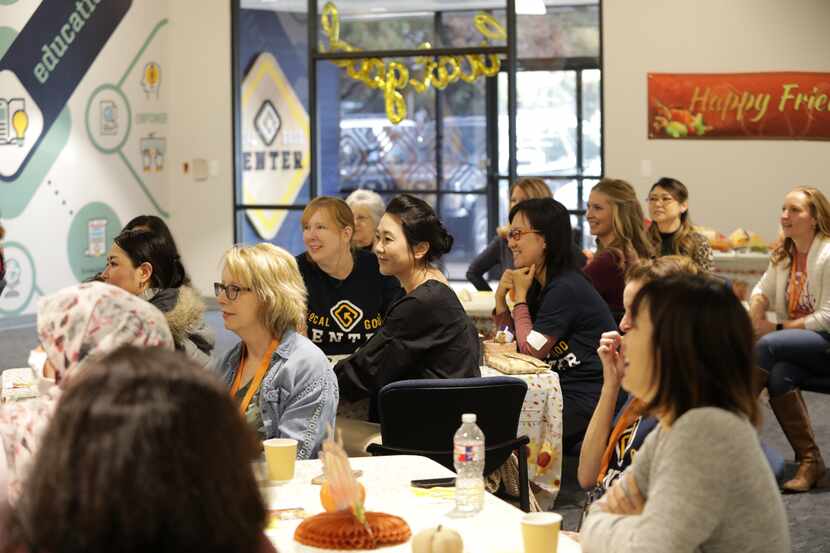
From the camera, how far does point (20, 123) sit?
10.2m

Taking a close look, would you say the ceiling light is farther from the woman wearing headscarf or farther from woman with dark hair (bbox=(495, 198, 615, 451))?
the woman wearing headscarf

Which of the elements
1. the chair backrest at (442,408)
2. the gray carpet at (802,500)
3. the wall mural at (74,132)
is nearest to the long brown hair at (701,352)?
the gray carpet at (802,500)

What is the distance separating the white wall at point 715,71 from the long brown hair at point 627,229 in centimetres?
457

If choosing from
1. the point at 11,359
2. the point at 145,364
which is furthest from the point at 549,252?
the point at 11,359

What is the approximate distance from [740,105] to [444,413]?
24.8 ft

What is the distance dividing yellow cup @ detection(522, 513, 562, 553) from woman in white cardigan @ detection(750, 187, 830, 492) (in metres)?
3.46

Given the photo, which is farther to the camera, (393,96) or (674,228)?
(393,96)

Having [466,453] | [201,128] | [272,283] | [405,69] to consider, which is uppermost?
[405,69]

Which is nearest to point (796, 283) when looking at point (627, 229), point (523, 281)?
point (627, 229)

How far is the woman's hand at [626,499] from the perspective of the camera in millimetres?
2027

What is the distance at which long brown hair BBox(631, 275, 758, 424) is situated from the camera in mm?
1931

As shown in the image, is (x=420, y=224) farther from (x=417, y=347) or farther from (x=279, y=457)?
(x=279, y=457)

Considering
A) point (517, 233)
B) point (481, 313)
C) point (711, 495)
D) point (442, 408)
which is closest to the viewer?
point (711, 495)

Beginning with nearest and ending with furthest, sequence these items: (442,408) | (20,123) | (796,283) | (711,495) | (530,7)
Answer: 1. (711,495)
2. (442,408)
3. (796,283)
4. (20,123)
5. (530,7)
